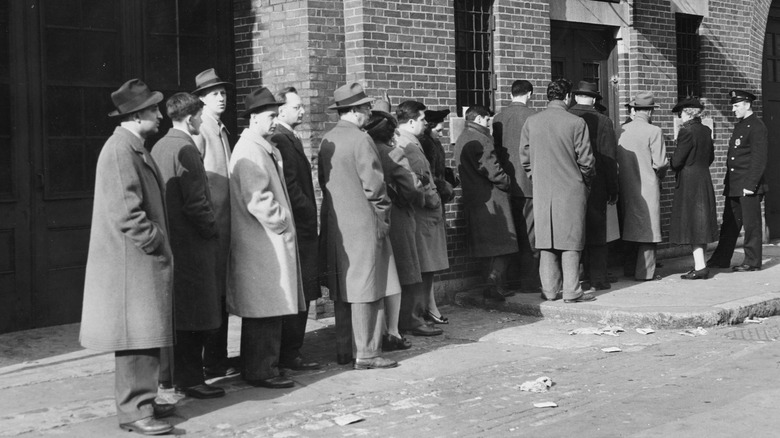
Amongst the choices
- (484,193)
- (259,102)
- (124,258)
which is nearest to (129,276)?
(124,258)

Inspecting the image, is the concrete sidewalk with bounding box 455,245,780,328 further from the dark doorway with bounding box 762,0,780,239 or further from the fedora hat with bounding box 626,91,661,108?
the dark doorway with bounding box 762,0,780,239

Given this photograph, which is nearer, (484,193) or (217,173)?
(217,173)

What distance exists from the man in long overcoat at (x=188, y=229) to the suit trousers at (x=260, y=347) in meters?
0.34

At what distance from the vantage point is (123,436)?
20.9 feet

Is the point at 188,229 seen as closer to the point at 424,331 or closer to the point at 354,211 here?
the point at 354,211

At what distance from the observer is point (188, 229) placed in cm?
709

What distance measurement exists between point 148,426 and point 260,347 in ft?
4.37

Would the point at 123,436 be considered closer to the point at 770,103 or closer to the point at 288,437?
the point at 288,437

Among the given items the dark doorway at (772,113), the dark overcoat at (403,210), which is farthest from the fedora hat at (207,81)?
the dark doorway at (772,113)

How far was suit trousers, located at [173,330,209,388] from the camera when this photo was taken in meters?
7.25

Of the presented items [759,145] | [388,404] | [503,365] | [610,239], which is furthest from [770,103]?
[388,404]

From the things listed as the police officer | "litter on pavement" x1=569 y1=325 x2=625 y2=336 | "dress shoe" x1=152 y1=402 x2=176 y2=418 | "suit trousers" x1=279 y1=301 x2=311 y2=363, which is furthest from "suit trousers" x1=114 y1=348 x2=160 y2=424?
the police officer

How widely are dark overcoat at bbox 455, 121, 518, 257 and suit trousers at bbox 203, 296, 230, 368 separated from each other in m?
3.55

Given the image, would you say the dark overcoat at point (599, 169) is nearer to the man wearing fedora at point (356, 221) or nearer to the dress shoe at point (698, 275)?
the dress shoe at point (698, 275)
